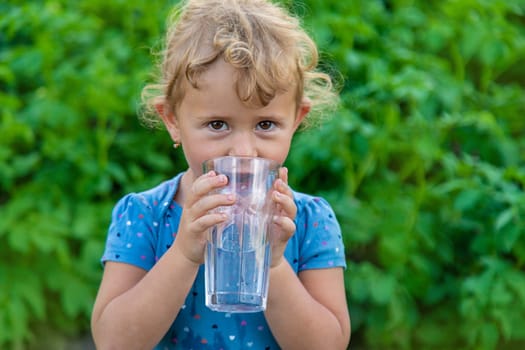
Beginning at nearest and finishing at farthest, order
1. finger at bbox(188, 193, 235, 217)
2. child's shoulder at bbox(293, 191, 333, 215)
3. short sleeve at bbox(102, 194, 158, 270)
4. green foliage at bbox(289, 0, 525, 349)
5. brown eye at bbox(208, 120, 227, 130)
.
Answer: finger at bbox(188, 193, 235, 217), brown eye at bbox(208, 120, 227, 130), short sleeve at bbox(102, 194, 158, 270), child's shoulder at bbox(293, 191, 333, 215), green foliage at bbox(289, 0, 525, 349)

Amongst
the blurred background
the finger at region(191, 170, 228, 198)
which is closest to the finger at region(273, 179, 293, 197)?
the finger at region(191, 170, 228, 198)

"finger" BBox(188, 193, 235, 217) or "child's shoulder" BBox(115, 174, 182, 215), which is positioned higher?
"finger" BBox(188, 193, 235, 217)

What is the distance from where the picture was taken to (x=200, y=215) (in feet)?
6.07

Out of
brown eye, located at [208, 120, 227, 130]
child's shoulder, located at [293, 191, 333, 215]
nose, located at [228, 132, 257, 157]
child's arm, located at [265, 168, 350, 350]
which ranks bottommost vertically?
child's arm, located at [265, 168, 350, 350]

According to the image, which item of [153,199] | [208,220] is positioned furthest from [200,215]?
[153,199]

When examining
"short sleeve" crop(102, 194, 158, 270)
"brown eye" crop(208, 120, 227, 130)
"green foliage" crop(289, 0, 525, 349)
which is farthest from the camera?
"green foliage" crop(289, 0, 525, 349)

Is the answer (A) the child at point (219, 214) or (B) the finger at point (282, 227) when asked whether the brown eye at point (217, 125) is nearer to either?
(A) the child at point (219, 214)

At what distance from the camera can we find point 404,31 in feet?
13.4

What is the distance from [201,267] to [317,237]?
0.97 ft

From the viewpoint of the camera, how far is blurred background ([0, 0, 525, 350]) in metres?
3.60

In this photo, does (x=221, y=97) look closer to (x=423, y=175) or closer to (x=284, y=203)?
(x=284, y=203)

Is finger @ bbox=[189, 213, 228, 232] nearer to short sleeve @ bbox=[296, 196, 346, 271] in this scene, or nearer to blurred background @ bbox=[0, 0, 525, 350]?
short sleeve @ bbox=[296, 196, 346, 271]

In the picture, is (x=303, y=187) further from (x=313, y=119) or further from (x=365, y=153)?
(x=313, y=119)

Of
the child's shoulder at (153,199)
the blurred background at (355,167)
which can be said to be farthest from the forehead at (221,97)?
the blurred background at (355,167)
